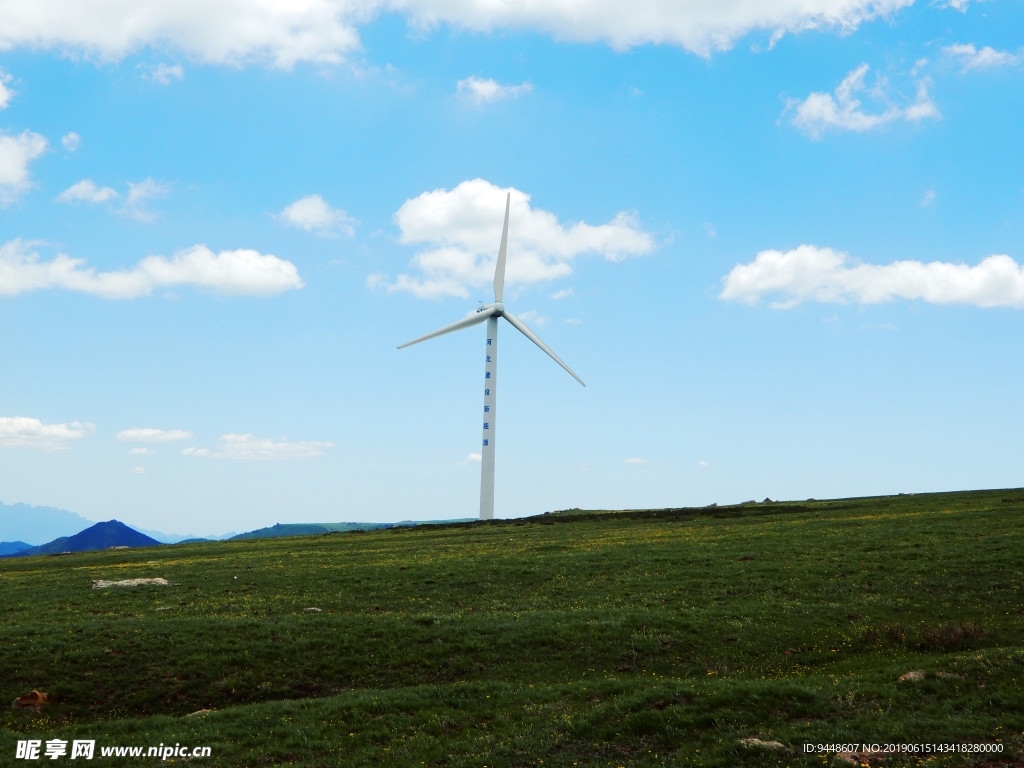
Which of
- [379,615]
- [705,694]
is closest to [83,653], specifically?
[379,615]

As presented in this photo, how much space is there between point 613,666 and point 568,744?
315 inches

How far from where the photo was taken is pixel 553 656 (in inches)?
1160

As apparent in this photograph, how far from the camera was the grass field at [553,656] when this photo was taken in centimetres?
2103

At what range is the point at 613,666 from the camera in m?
28.5

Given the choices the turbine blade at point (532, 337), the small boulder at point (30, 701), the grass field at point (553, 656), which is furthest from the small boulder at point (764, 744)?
the turbine blade at point (532, 337)

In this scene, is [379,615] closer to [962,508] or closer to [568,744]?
[568,744]

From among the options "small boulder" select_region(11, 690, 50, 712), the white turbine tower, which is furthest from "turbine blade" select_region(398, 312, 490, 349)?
"small boulder" select_region(11, 690, 50, 712)

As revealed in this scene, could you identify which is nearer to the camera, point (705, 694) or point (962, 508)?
point (705, 694)

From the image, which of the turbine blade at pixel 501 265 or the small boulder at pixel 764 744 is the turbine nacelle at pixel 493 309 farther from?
the small boulder at pixel 764 744

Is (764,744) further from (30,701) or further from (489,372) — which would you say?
(489,372)

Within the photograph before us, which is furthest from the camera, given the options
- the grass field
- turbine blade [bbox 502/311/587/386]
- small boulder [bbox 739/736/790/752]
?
turbine blade [bbox 502/311/587/386]

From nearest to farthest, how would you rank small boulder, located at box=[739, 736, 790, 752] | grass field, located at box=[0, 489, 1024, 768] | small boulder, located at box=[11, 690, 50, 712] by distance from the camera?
small boulder, located at box=[739, 736, 790, 752], grass field, located at box=[0, 489, 1024, 768], small boulder, located at box=[11, 690, 50, 712]

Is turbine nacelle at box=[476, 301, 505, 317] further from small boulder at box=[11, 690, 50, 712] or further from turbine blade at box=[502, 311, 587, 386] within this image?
small boulder at box=[11, 690, 50, 712]

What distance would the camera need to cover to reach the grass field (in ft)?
69.0
